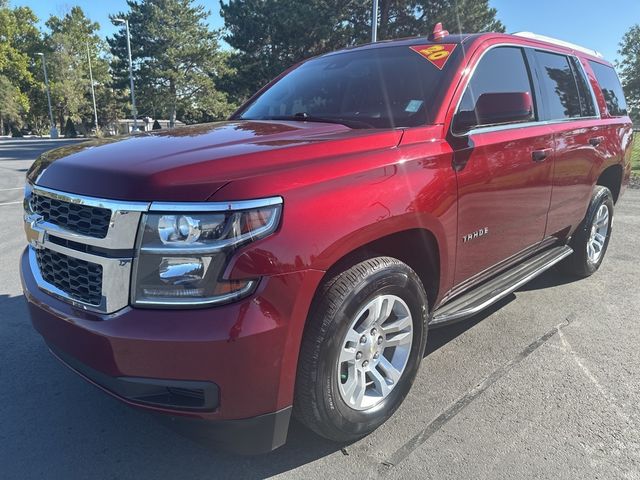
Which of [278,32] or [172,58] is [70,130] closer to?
[172,58]

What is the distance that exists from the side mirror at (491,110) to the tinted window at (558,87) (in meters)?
0.84

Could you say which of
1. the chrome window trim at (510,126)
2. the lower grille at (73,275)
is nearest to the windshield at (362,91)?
the chrome window trim at (510,126)

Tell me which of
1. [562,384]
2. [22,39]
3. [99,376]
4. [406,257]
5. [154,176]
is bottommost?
[562,384]

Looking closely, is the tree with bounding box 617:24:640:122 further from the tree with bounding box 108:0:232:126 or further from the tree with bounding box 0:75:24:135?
the tree with bounding box 0:75:24:135

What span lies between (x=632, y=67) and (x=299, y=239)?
87699mm

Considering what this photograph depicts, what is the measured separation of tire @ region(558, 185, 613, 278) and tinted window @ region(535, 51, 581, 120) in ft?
3.09

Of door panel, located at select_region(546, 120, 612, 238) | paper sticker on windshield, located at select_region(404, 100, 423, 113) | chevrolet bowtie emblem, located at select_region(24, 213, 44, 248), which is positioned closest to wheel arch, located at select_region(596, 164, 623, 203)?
Result: door panel, located at select_region(546, 120, 612, 238)

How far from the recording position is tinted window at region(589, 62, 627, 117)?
15.8 feet

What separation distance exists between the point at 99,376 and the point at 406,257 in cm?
160

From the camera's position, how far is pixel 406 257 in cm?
272

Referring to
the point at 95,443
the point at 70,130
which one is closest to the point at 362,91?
the point at 95,443

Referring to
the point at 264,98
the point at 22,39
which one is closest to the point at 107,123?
the point at 22,39

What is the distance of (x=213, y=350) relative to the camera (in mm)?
1831

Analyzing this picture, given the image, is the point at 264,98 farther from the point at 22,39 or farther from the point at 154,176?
the point at 22,39
